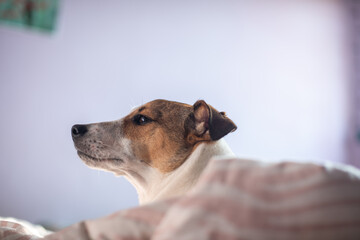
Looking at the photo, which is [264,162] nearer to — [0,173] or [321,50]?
[0,173]

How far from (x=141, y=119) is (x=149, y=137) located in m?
0.07

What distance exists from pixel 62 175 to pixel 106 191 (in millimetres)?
395

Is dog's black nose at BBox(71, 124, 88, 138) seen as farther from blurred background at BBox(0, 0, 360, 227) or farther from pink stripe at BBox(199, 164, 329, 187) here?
blurred background at BBox(0, 0, 360, 227)

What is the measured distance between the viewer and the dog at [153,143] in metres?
1.13

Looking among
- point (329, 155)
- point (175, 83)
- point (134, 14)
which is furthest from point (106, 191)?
point (329, 155)

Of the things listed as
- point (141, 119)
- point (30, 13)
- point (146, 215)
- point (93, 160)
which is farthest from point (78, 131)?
point (30, 13)

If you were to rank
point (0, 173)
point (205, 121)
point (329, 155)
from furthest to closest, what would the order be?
point (329, 155), point (0, 173), point (205, 121)

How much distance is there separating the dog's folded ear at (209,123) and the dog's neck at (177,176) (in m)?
0.04

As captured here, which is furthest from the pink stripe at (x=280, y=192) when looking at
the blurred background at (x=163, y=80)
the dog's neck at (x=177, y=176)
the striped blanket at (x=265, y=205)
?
the blurred background at (x=163, y=80)

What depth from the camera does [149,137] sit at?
1.24 metres

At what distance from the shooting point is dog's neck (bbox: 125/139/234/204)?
1027mm

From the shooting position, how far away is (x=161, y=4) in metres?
3.81

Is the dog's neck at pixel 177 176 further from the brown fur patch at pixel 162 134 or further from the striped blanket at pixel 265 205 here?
the striped blanket at pixel 265 205

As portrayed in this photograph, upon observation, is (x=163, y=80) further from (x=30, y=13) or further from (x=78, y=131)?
(x=78, y=131)
